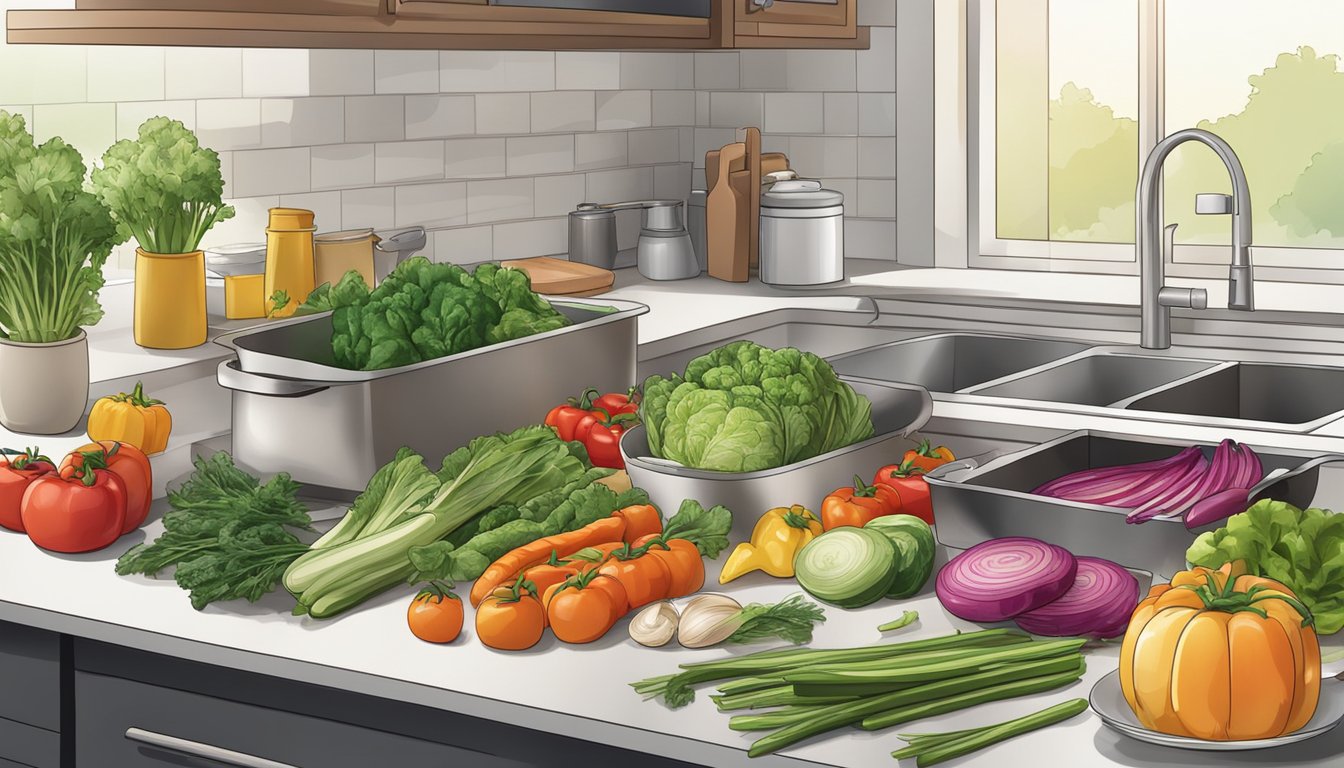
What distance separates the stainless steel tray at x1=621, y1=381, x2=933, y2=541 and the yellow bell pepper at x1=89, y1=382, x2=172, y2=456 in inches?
23.6

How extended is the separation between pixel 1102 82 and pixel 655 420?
7.34 ft

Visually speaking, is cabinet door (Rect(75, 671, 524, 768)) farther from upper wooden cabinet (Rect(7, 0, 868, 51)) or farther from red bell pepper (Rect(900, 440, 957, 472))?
upper wooden cabinet (Rect(7, 0, 868, 51))

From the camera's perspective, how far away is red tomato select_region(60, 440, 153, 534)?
59.2 inches

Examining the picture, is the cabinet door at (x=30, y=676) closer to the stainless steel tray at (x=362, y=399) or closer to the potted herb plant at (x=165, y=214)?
the stainless steel tray at (x=362, y=399)

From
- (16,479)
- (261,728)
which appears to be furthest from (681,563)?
(16,479)

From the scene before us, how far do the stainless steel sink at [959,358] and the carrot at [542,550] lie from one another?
4.48 feet

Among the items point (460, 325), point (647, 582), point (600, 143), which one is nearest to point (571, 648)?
point (647, 582)

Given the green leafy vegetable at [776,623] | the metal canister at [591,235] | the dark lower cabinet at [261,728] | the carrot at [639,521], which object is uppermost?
the metal canister at [591,235]

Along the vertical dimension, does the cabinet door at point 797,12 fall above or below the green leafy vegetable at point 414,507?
above

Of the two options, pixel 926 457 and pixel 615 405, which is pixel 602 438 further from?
pixel 926 457

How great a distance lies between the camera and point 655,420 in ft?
5.26

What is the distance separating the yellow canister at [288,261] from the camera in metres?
2.36

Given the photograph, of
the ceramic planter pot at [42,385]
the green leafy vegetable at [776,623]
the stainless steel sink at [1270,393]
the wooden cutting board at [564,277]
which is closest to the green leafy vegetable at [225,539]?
the ceramic planter pot at [42,385]

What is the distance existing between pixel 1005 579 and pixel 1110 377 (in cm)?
149
